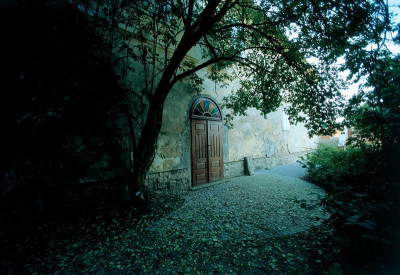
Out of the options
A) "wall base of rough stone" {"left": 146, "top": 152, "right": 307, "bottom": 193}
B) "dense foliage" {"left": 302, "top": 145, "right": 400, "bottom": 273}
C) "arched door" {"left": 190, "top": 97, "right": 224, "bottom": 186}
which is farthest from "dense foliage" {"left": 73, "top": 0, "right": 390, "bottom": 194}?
"dense foliage" {"left": 302, "top": 145, "right": 400, "bottom": 273}

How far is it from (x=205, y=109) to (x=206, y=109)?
0.05 meters

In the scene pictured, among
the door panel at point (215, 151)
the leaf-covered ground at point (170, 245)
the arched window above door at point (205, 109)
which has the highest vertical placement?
the arched window above door at point (205, 109)

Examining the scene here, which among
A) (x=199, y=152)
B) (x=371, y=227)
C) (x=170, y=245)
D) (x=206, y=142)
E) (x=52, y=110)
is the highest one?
(x=52, y=110)

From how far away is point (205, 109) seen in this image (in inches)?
247

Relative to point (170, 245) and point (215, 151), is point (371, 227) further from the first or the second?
point (215, 151)

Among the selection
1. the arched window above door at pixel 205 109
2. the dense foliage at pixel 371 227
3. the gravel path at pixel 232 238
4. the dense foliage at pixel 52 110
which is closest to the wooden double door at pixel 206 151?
the arched window above door at pixel 205 109

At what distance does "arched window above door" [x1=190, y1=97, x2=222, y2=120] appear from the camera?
5914 millimetres

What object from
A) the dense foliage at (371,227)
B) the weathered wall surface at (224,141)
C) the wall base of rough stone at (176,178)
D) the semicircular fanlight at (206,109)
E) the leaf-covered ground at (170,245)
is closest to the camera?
the dense foliage at (371,227)

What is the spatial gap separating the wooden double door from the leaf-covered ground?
2.19 m

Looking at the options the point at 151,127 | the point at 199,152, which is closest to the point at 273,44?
the point at 151,127

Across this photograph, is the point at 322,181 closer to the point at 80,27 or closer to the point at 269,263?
the point at 269,263

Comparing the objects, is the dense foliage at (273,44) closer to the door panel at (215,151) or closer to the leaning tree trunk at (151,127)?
the leaning tree trunk at (151,127)

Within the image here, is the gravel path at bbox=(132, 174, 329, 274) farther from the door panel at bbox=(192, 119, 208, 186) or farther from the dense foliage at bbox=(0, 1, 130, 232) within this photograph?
the dense foliage at bbox=(0, 1, 130, 232)

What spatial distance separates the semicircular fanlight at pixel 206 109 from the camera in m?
5.98
